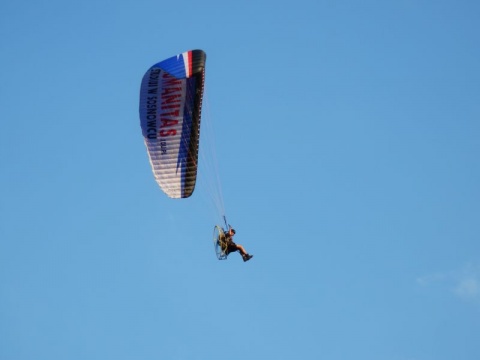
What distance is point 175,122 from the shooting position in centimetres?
1886

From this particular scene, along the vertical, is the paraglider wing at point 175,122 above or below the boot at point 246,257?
above

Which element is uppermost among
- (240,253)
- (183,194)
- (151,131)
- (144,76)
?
(144,76)

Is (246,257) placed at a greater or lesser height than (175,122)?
lesser

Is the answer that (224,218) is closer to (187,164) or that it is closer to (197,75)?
(187,164)

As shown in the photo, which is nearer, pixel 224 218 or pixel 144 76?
pixel 224 218

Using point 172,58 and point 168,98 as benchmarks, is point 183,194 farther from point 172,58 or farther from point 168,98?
point 172,58

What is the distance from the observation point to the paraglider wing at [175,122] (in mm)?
18719

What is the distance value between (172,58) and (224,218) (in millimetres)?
5750

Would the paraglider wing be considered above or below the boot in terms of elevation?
above

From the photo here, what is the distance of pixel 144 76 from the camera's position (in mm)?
19391

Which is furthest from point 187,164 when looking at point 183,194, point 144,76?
point 144,76

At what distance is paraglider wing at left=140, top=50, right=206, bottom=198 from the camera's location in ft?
61.4

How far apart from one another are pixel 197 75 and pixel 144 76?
6.43 ft

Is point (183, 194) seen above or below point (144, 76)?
below
